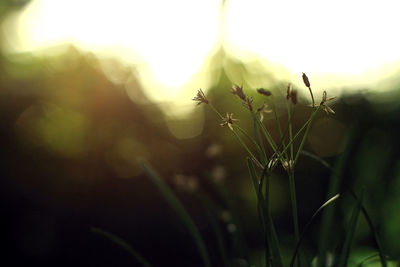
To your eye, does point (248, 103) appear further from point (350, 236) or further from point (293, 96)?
point (350, 236)

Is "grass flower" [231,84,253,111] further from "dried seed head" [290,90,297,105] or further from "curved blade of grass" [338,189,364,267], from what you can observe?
"curved blade of grass" [338,189,364,267]

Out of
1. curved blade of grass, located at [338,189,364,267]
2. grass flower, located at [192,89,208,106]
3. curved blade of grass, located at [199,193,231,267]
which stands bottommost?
curved blade of grass, located at [338,189,364,267]

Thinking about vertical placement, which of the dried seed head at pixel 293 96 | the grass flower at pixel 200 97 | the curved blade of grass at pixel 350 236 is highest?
the grass flower at pixel 200 97

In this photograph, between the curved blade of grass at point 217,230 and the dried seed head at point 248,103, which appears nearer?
the dried seed head at point 248,103

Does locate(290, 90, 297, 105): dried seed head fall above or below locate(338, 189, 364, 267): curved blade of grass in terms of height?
above

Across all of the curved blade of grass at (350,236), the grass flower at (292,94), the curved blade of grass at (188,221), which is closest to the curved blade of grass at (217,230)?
the curved blade of grass at (188,221)

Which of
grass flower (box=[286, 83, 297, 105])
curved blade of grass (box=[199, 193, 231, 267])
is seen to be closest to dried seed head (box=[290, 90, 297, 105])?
grass flower (box=[286, 83, 297, 105])

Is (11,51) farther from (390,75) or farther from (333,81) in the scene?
(390,75)

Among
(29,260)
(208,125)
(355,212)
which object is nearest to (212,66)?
(208,125)

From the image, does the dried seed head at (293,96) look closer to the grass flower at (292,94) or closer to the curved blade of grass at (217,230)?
the grass flower at (292,94)

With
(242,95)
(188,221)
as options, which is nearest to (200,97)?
(242,95)

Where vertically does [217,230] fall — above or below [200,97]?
below

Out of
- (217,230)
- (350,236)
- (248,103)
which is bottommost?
(350,236)
